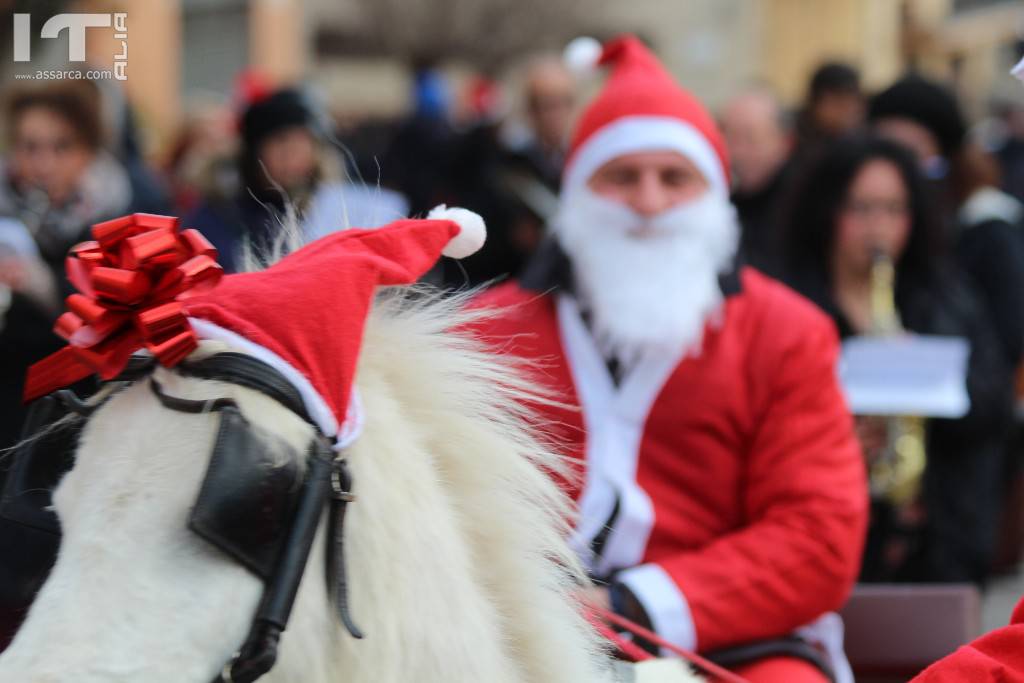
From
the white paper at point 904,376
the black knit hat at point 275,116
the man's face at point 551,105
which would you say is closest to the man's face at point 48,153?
the black knit hat at point 275,116

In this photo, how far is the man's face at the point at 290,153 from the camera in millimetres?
5328

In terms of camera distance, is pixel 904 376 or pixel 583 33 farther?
pixel 583 33

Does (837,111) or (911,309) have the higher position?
(837,111)

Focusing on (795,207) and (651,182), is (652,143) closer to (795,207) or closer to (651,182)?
(651,182)

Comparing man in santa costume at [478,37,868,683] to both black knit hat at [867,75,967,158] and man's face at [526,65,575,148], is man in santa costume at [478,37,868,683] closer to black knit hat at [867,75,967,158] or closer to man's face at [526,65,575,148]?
black knit hat at [867,75,967,158]

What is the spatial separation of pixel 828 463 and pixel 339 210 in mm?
1382

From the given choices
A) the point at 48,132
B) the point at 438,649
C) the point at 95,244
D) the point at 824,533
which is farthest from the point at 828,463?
the point at 48,132

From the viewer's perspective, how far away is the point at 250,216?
17.2 ft

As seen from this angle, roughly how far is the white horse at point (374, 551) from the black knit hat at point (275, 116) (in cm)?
372

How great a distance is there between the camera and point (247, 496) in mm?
1438

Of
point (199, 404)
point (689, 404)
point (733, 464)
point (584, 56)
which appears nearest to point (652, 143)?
point (689, 404)

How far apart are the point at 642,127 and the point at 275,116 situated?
2.52 meters

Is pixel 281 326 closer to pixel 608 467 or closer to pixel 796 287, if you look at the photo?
pixel 608 467

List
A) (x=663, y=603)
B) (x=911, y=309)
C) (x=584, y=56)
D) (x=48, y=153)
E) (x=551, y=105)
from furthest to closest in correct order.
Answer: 1. (x=551, y=105)
2. (x=48, y=153)
3. (x=911, y=309)
4. (x=584, y=56)
5. (x=663, y=603)
